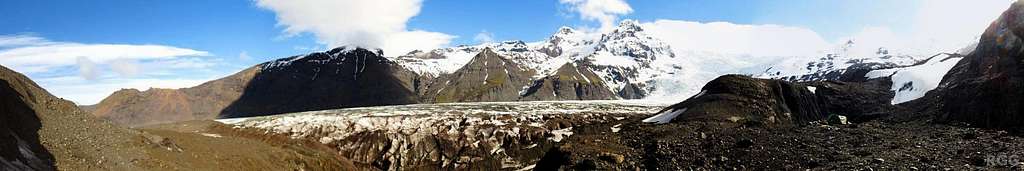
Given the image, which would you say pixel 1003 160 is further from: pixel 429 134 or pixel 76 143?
pixel 429 134

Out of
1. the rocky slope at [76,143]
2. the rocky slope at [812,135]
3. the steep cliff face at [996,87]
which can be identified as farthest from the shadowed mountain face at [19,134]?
the steep cliff face at [996,87]

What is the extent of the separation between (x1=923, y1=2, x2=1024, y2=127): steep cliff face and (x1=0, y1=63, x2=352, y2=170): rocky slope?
2274 inches

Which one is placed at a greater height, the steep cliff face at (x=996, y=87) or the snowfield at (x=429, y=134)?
the steep cliff face at (x=996, y=87)

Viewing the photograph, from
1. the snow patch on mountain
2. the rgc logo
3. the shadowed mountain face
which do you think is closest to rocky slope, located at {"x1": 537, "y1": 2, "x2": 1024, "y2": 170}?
the rgc logo

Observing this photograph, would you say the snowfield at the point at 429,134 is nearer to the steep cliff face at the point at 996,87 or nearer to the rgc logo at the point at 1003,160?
the steep cliff face at the point at 996,87

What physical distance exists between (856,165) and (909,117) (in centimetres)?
4085

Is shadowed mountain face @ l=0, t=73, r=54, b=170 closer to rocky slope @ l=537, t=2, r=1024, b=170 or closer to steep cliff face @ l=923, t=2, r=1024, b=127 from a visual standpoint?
rocky slope @ l=537, t=2, r=1024, b=170

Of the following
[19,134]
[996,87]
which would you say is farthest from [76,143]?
[996,87]

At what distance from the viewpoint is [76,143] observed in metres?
36.2

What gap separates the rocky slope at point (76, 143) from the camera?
3144 centimetres

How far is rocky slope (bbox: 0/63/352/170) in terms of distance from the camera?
31438mm

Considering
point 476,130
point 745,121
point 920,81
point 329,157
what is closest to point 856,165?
point 745,121

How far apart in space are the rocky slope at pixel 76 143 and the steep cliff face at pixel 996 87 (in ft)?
189

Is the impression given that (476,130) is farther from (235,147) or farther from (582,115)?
(235,147)
